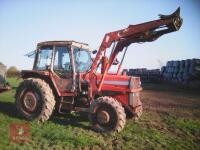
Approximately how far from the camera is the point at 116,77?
7316mm

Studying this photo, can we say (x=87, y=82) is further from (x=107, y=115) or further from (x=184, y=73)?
(x=184, y=73)

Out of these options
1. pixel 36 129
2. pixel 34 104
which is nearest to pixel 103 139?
pixel 36 129

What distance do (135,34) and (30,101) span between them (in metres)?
3.92

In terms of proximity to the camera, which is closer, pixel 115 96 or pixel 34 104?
pixel 115 96

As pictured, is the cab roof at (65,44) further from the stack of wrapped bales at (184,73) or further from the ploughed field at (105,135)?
the stack of wrapped bales at (184,73)

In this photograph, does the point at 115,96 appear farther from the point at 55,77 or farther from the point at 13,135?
the point at 13,135

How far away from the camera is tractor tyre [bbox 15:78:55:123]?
7.54 meters

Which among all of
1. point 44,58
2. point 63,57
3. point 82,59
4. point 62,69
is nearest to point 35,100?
point 62,69

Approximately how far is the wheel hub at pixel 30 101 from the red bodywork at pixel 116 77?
0.74 meters

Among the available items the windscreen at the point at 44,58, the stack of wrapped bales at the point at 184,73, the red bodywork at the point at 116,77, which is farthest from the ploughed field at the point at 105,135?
the stack of wrapped bales at the point at 184,73

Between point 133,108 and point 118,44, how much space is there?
2.00 m

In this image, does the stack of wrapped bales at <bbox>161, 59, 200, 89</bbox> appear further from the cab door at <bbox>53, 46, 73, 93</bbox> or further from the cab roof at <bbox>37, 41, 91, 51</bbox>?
the cab door at <bbox>53, 46, 73, 93</bbox>

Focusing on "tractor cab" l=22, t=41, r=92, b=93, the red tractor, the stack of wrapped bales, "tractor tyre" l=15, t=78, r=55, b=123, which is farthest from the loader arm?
the stack of wrapped bales

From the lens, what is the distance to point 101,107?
6.90m
